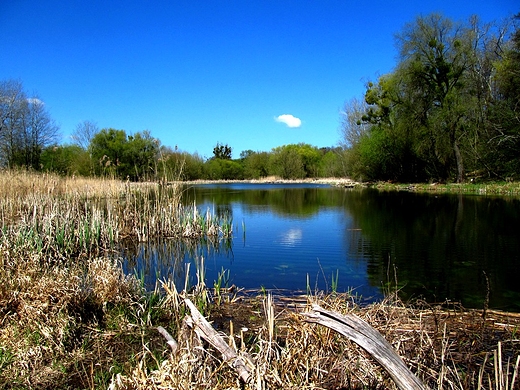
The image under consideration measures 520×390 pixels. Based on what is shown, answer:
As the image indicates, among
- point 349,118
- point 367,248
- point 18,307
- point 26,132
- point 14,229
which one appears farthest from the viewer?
point 349,118

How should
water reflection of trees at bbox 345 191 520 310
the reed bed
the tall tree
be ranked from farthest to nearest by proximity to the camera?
the tall tree → water reflection of trees at bbox 345 191 520 310 → the reed bed

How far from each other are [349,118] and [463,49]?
2302 centimetres

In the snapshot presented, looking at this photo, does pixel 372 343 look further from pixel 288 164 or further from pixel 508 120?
pixel 288 164

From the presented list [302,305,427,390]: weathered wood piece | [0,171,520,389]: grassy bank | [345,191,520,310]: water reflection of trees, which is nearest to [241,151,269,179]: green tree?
[345,191,520,310]: water reflection of trees

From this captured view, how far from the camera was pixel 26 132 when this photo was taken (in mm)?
26141

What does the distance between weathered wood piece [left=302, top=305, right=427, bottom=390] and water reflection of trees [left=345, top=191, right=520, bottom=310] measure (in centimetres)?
200

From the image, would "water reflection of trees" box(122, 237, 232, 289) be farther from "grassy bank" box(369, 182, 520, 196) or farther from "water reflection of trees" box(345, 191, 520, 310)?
"grassy bank" box(369, 182, 520, 196)

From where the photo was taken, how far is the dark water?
22.0 feet

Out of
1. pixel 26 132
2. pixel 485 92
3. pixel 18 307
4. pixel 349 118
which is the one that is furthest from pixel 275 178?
pixel 18 307

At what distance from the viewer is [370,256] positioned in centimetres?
923

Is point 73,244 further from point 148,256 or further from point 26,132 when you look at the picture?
point 26,132

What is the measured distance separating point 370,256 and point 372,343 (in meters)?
7.38

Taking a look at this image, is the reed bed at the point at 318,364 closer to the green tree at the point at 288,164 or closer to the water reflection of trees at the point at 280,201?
the water reflection of trees at the point at 280,201

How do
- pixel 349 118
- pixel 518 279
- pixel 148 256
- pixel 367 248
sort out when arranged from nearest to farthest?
pixel 518 279 < pixel 148 256 < pixel 367 248 < pixel 349 118
